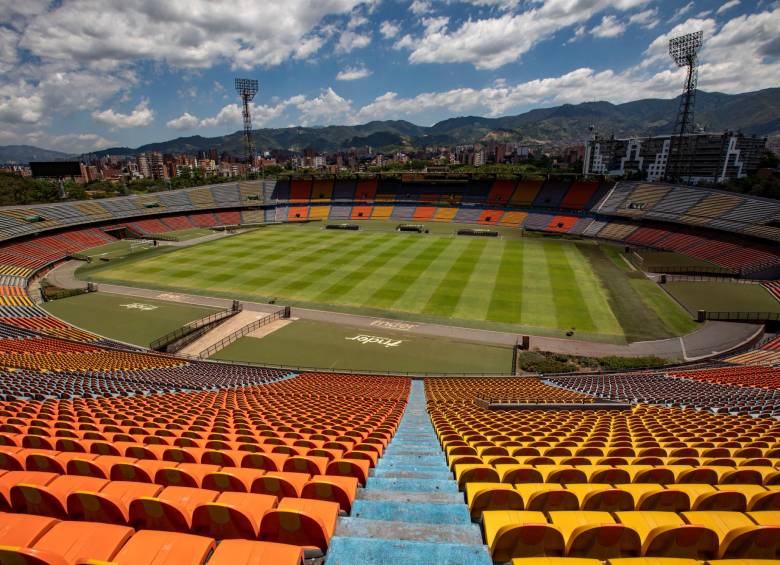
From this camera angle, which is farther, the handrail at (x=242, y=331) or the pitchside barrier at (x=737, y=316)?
the pitchside barrier at (x=737, y=316)

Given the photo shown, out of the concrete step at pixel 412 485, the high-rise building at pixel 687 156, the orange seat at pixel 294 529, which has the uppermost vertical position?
the high-rise building at pixel 687 156

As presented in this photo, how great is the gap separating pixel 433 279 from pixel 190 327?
2566 cm

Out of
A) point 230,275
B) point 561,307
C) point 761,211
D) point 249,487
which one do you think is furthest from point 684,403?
point 761,211

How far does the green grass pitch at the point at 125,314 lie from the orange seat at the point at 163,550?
108 feet

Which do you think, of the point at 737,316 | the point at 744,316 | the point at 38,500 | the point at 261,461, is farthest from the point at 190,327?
the point at 744,316

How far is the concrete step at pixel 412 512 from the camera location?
16.2 ft

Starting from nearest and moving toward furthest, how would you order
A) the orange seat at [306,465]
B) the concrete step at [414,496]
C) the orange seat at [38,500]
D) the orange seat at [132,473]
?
the orange seat at [38,500] < the orange seat at [132,473] < the concrete step at [414,496] < the orange seat at [306,465]

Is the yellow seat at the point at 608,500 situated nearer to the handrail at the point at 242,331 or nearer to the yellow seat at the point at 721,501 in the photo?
the yellow seat at the point at 721,501

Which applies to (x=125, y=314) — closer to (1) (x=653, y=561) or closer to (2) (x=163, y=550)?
(2) (x=163, y=550)

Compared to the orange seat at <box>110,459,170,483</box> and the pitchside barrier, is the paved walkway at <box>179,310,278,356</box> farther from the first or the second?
the pitchside barrier

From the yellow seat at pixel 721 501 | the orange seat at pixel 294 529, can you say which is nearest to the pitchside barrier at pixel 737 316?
the yellow seat at pixel 721 501

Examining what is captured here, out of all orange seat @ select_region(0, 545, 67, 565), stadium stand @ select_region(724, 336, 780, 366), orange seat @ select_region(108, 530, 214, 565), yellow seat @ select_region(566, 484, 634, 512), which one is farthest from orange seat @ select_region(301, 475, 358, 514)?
stadium stand @ select_region(724, 336, 780, 366)

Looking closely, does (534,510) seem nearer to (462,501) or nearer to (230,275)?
(462,501)

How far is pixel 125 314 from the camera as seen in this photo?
3788 centimetres
